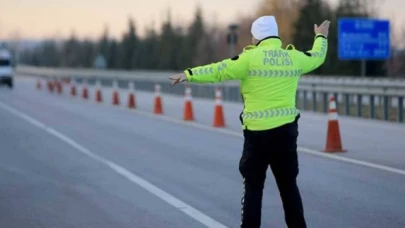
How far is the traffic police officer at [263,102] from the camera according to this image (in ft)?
24.3

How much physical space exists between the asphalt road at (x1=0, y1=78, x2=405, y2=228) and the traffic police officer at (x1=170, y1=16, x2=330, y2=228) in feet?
5.27

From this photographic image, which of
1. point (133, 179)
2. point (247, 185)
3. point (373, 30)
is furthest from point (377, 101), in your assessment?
point (247, 185)

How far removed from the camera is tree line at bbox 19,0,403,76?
55.0m

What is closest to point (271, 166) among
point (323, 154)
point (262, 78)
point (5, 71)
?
point (262, 78)

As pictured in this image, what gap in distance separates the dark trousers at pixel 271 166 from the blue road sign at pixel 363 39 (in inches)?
1126

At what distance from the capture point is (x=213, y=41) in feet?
381

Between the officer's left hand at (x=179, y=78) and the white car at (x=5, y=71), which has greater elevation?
the officer's left hand at (x=179, y=78)

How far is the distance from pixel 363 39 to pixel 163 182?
2487cm

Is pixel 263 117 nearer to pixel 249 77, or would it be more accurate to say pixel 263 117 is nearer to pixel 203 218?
pixel 249 77

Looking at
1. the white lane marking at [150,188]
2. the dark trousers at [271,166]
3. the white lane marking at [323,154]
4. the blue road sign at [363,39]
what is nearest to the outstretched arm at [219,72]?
the dark trousers at [271,166]

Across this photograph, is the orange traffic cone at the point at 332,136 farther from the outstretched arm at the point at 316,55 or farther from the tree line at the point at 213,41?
the tree line at the point at 213,41

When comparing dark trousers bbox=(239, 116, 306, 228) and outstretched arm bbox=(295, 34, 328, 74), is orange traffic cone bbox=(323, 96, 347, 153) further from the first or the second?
dark trousers bbox=(239, 116, 306, 228)

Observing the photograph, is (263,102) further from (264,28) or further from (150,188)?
(150,188)

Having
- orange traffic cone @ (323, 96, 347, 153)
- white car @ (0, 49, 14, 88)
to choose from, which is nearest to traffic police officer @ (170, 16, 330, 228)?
orange traffic cone @ (323, 96, 347, 153)
